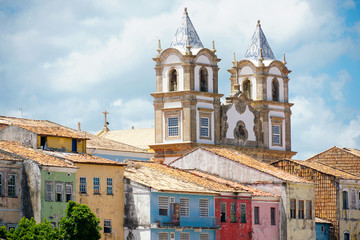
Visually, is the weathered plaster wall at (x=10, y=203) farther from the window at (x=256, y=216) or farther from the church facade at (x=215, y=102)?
the church facade at (x=215, y=102)

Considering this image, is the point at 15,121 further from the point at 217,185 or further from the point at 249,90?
the point at 249,90

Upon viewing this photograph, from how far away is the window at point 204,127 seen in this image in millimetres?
95938

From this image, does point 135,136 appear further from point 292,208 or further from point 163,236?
point 163,236

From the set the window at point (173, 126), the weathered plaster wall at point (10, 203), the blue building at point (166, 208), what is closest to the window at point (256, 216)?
the blue building at point (166, 208)

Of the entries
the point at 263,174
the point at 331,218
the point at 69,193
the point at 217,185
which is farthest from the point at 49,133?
the point at 331,218

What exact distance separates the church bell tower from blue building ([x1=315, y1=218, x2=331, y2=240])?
1536cm

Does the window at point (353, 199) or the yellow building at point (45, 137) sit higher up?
the yellow building at point (45, 137)

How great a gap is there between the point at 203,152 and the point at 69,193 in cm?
1894

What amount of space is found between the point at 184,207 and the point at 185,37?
3284cm

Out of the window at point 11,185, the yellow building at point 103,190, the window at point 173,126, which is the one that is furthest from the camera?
the window at point 173,126

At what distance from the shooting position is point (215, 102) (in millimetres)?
97438

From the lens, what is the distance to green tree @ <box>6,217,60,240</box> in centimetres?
5550

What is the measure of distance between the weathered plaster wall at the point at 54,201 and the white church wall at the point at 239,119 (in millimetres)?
38388

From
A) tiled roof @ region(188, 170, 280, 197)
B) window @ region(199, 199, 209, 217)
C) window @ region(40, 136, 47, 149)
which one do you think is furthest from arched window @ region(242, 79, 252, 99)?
window @ region(40, 136, 47, 149)
